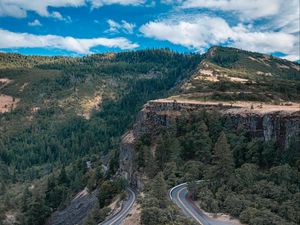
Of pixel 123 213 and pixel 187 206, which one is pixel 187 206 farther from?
pixel 123 213

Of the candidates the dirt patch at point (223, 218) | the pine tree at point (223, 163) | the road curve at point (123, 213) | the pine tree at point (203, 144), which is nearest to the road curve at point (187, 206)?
the dirt patch at point (223, 218)

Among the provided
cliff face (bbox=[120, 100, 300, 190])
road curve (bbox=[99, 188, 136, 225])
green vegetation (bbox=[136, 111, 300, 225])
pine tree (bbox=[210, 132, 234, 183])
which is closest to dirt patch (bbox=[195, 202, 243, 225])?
green vegetation (bbox=[136, 111, 300, 225])

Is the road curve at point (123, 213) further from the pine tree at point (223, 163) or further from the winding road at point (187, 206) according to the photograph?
the pine tree at point (223, 163)

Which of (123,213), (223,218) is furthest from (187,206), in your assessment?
(123,213)

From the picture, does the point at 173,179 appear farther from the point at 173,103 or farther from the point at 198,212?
the point at 173,103

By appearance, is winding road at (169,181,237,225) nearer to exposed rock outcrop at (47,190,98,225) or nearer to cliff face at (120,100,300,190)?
cliff face at (120,100,300,190)

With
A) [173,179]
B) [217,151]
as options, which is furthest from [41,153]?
[217,151]
